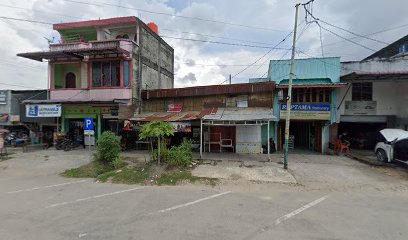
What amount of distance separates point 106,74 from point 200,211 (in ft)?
47.8

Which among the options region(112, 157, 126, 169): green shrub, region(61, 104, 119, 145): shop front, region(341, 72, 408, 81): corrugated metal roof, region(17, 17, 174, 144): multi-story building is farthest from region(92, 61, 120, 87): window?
region(341, 72, 408, 81): corrugated metal roof

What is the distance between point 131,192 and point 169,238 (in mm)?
3840

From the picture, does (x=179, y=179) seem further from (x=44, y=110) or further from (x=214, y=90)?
(x=44, y=110)

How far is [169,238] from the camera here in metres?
4.44

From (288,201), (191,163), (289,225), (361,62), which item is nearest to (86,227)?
(289,225)

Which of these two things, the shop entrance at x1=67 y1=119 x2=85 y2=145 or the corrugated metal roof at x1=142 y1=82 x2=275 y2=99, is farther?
the shop entrance at x1=67 y1=119 x2=85 y2=145

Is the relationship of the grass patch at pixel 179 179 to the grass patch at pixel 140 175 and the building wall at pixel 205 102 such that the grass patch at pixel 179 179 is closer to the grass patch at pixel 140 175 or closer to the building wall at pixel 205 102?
the grass patch at pixel 140 175

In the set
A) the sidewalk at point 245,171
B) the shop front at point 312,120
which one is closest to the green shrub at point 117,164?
the sidewalk at point 245,171

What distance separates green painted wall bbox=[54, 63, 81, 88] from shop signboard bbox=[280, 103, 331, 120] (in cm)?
1663

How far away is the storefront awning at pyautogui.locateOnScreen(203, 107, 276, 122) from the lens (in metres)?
12.5

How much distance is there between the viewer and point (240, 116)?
43.6ft

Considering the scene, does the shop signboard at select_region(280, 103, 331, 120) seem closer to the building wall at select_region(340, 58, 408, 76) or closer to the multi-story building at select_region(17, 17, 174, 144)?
the building wall at select_region(340, 58, 408, 76)

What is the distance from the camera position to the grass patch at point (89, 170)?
33.8 ft

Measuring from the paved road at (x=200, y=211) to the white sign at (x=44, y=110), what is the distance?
7.81 m
